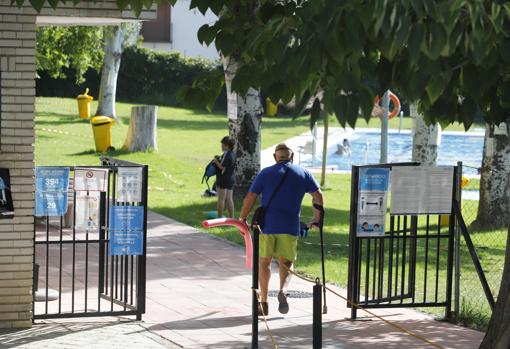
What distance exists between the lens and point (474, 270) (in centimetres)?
1587

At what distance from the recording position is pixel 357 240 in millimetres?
11531

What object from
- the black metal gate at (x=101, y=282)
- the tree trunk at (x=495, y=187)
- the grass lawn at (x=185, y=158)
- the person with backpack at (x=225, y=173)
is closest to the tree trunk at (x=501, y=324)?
the grass lawn at (x=185, y=158)

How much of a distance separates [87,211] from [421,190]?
3.39 meters

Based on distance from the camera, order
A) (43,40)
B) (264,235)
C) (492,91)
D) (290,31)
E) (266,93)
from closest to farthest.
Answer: (290,31) → (266,93) → (492,91) → (264,235) → (43,40)

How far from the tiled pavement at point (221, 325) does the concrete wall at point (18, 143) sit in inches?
15.3

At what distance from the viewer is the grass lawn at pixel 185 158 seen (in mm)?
17344

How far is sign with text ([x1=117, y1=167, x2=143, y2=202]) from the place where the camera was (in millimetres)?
10969

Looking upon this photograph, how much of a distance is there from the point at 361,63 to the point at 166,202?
16.7 m

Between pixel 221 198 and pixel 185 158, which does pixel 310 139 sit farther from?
pixel 221 198

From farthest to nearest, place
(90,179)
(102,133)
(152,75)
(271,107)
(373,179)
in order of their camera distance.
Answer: (152,75) < (102,133) < (271,107) < (373,179) < (90,179)

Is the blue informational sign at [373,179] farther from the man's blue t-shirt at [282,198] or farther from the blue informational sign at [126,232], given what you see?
the blue informational sign at [126,232]

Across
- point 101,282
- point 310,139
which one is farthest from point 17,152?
point 310,139

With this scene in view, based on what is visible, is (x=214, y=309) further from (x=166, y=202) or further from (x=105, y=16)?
(x=166, y=202)

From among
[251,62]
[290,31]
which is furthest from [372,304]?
[290,31]
